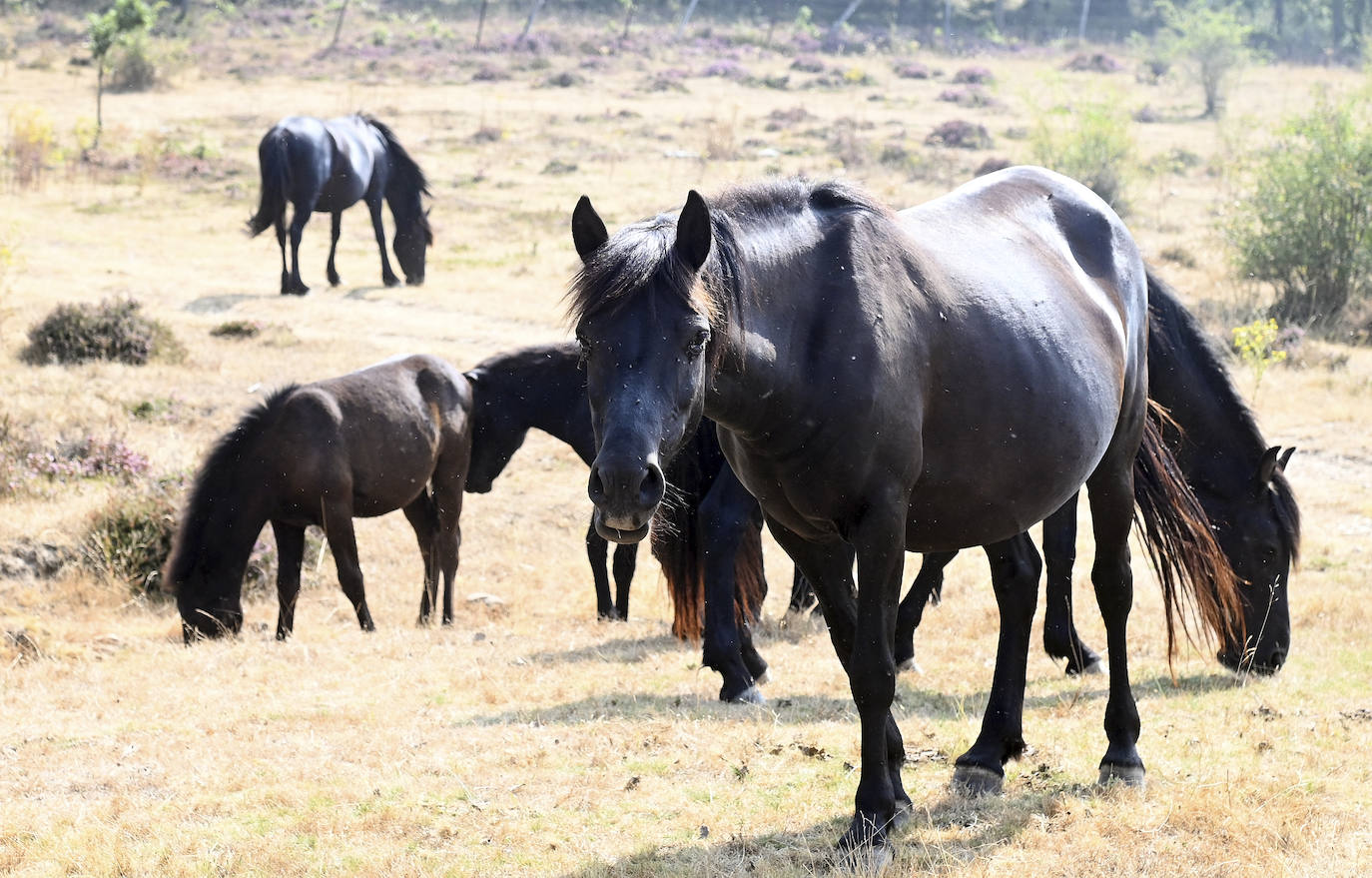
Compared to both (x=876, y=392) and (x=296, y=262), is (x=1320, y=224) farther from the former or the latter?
(x=876, y=392)

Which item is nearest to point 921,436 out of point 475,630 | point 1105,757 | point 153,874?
point 1105,757

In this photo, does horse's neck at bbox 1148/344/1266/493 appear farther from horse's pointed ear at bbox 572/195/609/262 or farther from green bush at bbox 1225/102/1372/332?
green bush at bbox 1225/102/1372/332

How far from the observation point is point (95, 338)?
542 inches

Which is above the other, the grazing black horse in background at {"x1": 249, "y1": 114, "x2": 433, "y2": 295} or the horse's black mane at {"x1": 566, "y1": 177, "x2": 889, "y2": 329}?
the horse's black mane at {"x1": 566, "y1": 177, "x2": 889, "y2": 329}

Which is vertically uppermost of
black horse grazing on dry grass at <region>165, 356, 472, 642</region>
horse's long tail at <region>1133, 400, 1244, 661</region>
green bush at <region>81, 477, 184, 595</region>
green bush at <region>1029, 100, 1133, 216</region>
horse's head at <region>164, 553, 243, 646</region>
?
green bush at <region>1029, 100, 1133, 216</region>

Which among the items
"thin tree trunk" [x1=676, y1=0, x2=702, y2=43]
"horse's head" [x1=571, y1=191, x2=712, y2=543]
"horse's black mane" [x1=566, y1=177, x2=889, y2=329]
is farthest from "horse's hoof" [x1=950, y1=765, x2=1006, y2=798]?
"thin tree trunk" [x1=676, y1=0, x2=702, y2=43]

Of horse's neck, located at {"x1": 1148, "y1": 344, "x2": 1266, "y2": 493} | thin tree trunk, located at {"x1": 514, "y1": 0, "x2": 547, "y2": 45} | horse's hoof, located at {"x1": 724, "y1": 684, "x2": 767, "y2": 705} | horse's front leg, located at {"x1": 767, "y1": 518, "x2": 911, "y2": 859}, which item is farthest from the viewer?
thin tree trunk, located at {"x1": 514, "y1": 0, "x2": 547, "y2": 45}

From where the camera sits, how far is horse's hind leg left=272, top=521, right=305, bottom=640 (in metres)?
8.53

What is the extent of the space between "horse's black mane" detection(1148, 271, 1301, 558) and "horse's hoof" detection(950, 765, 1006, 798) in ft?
9.17

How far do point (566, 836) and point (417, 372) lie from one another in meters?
5.94

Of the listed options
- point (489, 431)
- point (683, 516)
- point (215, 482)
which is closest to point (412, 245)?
point (489, 431)

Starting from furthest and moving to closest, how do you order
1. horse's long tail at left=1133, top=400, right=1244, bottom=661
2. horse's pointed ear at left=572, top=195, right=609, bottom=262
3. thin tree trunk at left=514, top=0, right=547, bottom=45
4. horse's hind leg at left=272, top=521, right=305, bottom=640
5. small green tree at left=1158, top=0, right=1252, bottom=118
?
thin tree trunk at left=514, top=0, right=547, bottom=45
small green tree at left=1158, top=0, right=1252, bottom=118
horse's hind leg at left=272, top=521, right=305, bottom=640
horse's long tail at left=1133, top=400, right=1244, bottom=661
horse's pointed ear at left=572, top=195, right=609, bottom=262

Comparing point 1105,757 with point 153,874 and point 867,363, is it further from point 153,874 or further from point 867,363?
point 153,874

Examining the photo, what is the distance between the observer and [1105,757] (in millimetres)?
4891
